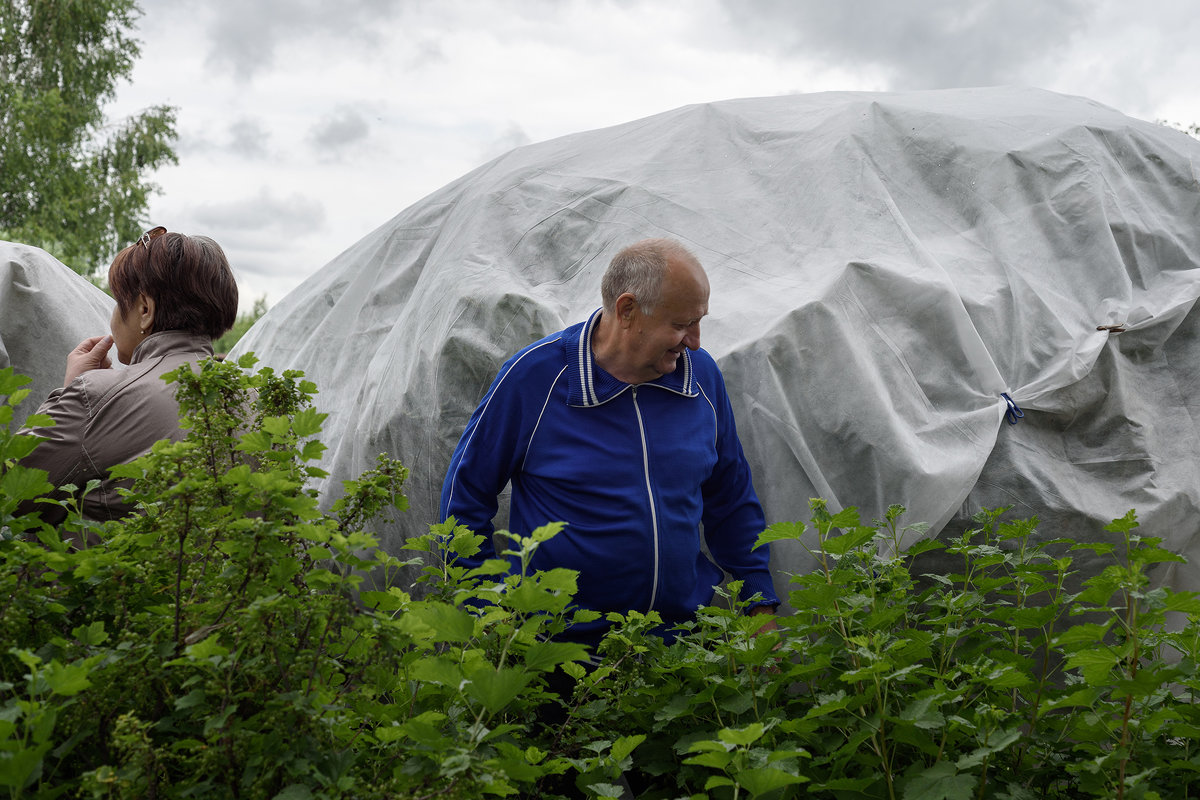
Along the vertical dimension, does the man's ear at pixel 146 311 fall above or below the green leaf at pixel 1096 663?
above

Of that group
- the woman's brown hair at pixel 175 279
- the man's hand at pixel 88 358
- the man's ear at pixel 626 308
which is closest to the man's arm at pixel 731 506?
the man's ear at pixel 626 308

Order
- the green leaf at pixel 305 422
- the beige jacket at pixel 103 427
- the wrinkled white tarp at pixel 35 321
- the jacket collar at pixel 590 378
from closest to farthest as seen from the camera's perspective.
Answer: the green leaf at pixel 305 422 → the beige jacket at pixel 103 427 → the jacket collar at pixel 590 378 → the wrinkled white tarp at pixel 35 321

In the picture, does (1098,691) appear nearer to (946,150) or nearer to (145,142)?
(946,150)

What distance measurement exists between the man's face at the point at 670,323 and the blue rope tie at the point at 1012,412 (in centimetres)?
110

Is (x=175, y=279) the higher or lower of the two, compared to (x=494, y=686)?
higher

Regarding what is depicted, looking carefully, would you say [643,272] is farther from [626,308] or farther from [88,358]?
[88,358]

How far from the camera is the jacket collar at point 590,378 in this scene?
293 cm

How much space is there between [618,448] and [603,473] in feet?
0.30

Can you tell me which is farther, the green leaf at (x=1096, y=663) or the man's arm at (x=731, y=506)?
the man's arm at (x=731, y=506)

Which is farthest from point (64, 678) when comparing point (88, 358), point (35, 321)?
point (35, 321)

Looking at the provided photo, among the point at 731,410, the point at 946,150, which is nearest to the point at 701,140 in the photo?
the point at 946,150

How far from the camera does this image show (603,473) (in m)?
2.87

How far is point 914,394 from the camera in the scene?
3.28 meters

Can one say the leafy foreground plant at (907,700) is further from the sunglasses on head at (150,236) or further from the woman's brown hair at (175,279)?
the sunglasses on head at (150,236)
